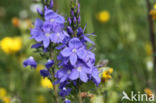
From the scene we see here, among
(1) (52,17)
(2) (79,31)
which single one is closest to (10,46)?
(1) (52,17)

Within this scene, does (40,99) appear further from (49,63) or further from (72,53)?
(72,53)

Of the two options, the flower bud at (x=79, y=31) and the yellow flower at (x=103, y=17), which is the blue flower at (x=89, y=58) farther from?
the yellow flower at (x=103, y=17)

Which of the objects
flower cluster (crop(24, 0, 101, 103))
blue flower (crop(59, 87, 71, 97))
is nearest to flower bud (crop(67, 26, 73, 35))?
flower cluster (crop(24, 0, 101, 103))

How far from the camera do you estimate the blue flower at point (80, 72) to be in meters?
1.41

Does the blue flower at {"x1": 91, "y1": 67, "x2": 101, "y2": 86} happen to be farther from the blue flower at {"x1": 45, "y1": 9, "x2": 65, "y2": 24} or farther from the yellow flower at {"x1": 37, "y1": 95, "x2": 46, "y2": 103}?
the yellow flower at {"x1": 37, "y1": 95, "x2": 46, "y2": 103}

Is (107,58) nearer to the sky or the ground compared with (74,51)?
nearer to the ground

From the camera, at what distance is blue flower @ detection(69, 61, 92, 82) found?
1407mm

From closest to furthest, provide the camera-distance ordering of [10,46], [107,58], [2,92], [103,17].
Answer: [107,58] < [2,92] < [10,46] < [103,17]

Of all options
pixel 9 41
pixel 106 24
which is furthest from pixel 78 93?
pixel 106 24

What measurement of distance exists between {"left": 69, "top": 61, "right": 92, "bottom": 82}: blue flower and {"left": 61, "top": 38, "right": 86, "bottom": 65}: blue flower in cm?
4

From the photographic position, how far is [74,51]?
1.44 metres

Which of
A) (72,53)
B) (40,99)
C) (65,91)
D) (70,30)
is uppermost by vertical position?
(70,30)

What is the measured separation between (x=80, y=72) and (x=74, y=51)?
0.11 metres

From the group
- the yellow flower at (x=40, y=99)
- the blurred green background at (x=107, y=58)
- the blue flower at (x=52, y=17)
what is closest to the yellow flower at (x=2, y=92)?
the blurred green background at (x=107, y=58)
